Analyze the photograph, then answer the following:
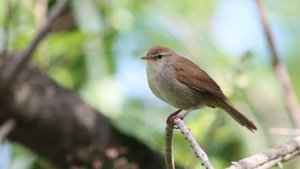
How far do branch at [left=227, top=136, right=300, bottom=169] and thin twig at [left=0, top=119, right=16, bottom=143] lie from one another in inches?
74.5

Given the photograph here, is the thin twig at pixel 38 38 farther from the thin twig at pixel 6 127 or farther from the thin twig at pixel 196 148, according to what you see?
the thin twig at pixel 196 148

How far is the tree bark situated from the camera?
13.9ft

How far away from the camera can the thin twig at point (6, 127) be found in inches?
158

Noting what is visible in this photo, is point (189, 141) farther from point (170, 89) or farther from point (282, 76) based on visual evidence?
point (282, 76)

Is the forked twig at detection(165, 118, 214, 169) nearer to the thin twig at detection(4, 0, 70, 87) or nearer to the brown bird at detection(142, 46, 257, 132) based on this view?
the brown bird at detection(142, 46, 257, 132)

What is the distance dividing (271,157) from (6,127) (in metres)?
2.07

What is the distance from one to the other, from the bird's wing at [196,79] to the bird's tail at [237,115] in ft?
0.31

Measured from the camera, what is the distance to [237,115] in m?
3.48

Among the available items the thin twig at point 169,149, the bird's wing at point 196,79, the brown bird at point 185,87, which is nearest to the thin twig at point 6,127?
the brown bird at point 185,87

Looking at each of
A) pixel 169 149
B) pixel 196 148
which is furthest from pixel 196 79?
pixel 196 148

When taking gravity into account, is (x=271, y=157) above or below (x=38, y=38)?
below

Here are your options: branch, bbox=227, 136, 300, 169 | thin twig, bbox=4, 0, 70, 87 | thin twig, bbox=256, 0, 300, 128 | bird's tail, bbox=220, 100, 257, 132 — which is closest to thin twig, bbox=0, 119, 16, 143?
thin twig, bbox=4, 0, 70, 87

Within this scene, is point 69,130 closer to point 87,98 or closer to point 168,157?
point 87,98

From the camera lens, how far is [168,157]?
8.40 ft
